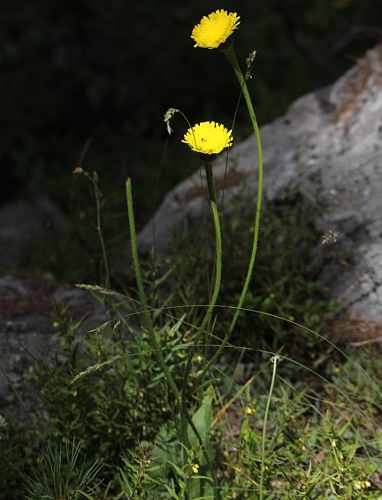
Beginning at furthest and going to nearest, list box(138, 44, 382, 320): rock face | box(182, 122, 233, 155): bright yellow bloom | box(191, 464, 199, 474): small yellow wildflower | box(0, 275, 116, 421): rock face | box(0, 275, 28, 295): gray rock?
1. box(0, 275, 28, 295): gray rock
2. box(138, 44, 382, 320): rock face
3. box(0, 275, 116, 421): rock face
4. box(191, 464, 199, 474): small yellow wildflower
5. box(182, 122, 233, 155): bright yellow bloom

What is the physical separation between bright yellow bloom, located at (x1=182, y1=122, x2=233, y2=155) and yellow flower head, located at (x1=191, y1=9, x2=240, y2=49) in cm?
18

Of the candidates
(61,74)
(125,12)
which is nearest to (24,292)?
(61,74)

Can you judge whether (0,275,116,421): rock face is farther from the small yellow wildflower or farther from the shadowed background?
the shadowed background

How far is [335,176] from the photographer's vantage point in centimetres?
267

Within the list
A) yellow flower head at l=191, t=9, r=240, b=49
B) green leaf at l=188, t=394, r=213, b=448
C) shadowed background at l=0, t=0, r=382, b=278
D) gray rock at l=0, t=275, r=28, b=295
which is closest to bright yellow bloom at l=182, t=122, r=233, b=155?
yellow flower head at l=191, t=9, r=240, b=49

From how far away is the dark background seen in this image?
15.4 feet

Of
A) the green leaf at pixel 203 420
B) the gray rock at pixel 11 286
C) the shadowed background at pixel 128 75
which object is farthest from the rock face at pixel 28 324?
the shadowed background at pixel 128 75

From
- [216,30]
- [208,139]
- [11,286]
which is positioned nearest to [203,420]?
[208,139]

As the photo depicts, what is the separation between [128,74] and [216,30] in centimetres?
420

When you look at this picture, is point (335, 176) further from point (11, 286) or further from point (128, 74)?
point (128, 74)

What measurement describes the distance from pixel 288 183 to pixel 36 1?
10.3 ft

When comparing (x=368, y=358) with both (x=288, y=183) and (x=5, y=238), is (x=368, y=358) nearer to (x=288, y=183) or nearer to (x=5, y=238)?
(x=288, y=183)

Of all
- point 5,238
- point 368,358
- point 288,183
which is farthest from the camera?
point 5,238

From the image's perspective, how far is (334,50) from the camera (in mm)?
4594
